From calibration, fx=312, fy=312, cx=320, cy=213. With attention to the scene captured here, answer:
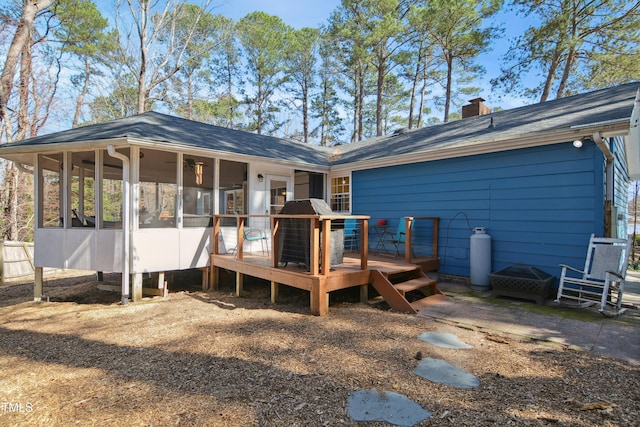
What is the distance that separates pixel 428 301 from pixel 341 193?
14.1 feet

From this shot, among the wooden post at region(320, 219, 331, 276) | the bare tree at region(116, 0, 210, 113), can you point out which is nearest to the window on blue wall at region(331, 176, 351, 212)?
the wooden post at region(320, 219, 331, 276)

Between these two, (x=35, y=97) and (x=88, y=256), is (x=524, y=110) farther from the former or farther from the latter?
(x=35, y=97)

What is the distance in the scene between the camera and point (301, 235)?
183 inches

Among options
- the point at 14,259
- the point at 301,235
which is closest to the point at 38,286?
→ the point at 14,259

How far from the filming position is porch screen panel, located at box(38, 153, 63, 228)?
19.0 ft

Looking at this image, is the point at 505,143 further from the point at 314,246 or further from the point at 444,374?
the point at 444,374

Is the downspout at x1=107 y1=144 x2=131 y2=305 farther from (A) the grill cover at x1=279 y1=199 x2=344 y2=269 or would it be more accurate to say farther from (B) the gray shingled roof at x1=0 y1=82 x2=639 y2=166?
(A) the grill cover at x1=279 y1=199 x2=344 y2=269

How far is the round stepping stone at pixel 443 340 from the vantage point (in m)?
3.22

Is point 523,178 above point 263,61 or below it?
below

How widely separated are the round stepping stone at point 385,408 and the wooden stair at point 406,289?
2.09 m

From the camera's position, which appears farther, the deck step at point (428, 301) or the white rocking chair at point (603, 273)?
the deck step at point (428, 301)

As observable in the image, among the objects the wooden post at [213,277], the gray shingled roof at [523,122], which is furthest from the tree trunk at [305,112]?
the wooden post at [213,277]

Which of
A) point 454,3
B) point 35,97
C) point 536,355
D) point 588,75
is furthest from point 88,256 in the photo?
point 588,75

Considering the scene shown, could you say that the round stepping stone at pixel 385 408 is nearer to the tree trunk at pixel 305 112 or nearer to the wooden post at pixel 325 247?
the wooden post at pixel 325 247
